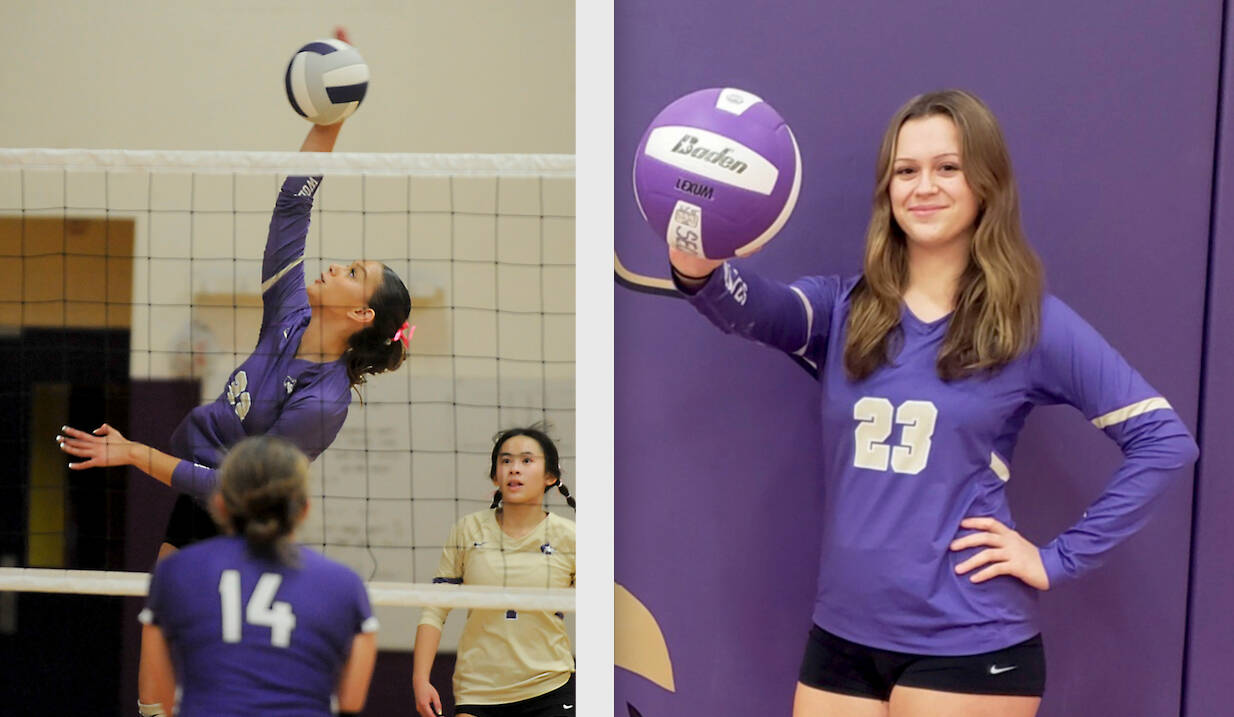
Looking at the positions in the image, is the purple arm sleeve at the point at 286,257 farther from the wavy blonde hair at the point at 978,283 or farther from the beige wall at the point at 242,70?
the wavy blonde hair at the point at 978,283

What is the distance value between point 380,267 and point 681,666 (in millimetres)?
1367

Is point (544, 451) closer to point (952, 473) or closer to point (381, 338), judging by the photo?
point (381, 338)

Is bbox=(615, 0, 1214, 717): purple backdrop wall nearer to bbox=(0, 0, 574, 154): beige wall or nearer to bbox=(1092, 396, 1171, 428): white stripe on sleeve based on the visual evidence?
bbox=(1092, 396, 1171, 428): white stripe on sleeve

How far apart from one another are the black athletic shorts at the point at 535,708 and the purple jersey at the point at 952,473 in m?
1.04

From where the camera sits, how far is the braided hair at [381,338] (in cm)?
231

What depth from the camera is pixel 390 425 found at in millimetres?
2801

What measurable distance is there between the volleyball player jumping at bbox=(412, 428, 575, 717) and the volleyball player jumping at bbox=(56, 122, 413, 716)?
17.8 inches

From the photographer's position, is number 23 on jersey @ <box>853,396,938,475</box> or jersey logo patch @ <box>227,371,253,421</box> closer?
number 23 on jersey @ <box>853,396,938,475</box>

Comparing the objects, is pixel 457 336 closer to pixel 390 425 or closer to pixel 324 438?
pixel 390 425

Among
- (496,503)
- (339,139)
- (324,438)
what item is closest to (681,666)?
(496,503)

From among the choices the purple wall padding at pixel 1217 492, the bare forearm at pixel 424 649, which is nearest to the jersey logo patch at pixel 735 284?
the purple wall padding at pixel 1217 492

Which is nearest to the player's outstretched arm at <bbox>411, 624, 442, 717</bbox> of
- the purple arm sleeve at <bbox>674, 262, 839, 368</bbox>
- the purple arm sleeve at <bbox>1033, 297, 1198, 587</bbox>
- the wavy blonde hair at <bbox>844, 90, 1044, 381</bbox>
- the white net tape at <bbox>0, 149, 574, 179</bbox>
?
the white net tape at <bbox>0, 149, 574, 179</bbox>

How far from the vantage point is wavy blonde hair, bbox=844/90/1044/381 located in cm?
135

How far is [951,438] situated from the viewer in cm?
135
